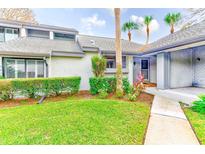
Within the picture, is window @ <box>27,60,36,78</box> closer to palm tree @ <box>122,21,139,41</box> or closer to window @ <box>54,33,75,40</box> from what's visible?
window @ <box>54,33,75,40</box>

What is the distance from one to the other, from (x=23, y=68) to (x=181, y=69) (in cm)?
1194

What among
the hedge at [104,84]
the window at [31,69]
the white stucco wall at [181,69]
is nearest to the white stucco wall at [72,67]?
the window at [31,69]

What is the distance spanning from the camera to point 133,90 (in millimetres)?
8812

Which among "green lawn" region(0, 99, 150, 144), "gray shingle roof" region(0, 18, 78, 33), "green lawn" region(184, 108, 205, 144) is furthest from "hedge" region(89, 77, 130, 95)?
"gray shingle roof" region(0, 18, 78, 33)

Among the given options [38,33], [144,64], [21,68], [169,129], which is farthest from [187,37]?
[38,33]

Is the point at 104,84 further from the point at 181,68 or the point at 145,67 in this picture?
the point at 145,67

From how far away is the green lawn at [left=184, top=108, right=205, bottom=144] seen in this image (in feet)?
13.5

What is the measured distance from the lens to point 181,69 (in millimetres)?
11102

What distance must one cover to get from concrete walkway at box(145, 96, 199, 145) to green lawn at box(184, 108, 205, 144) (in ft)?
0.52

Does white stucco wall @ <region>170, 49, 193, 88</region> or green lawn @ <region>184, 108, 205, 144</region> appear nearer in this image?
green lawn @ <region>184, 108, 205, 144</region>

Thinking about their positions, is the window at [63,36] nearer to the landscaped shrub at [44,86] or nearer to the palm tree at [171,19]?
the landscaped shrub at [44,86]

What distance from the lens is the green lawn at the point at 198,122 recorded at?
162 inches

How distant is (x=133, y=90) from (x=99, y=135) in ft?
17.4

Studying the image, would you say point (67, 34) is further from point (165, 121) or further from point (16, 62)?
point (165, 121)
